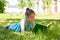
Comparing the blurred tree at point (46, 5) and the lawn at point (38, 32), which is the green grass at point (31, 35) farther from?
the blurred tree at point (46, 5)

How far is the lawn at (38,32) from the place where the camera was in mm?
2570

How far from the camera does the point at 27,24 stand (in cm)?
298

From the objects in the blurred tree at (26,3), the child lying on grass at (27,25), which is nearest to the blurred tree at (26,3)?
the blurred tree at (26,3)

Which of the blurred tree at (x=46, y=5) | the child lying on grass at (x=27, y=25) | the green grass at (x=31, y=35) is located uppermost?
the blurred tree at (x=46, y=5)

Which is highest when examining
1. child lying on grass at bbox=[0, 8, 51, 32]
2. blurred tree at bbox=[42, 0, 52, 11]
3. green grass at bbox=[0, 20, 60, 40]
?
blurred tree at bbox=[42, 0, 52, 11]

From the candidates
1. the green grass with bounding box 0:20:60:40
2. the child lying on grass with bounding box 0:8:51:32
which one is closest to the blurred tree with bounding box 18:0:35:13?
the child lying on grass with bounding box 0:8:51:32

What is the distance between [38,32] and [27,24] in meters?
0.25

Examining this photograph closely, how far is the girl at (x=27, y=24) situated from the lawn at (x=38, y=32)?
0.33ft

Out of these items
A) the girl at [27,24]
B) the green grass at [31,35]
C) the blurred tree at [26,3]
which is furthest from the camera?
the blurred tree at [26,3]

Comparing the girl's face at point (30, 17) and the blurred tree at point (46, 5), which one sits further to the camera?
the blurred tree at point (46, 5)

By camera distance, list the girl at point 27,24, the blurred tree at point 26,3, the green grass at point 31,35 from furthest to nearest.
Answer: the blurred tree at point 26,3, the girl at point 27,24, the green grass at point 31,35

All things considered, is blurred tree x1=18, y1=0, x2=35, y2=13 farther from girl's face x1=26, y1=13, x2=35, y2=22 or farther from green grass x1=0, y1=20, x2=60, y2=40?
green grass x1=0, y1=20, x2=60, y2=40

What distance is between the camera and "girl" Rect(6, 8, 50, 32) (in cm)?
293

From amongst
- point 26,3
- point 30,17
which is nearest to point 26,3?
point 26,3
